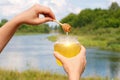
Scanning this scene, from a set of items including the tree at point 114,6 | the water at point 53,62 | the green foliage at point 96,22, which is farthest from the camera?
the tree at point 114,6

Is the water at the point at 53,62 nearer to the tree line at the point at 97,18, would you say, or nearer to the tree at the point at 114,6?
the tree line at the point at 97,18

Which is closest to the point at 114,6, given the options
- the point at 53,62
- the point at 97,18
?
the point at 97,18

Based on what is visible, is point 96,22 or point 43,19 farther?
point 96,22

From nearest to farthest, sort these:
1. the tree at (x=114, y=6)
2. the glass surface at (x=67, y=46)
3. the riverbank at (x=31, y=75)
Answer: the glass surface at (x=67, y=46)
the riverbank at (x=31, y=75)
the tree at (x=114, y=6)

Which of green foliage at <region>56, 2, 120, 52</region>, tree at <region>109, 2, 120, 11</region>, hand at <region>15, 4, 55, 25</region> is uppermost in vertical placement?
hand at <region>15, 4, 55, 25</region>

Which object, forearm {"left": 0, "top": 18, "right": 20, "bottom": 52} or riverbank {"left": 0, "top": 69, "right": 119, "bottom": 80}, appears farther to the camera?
riverbank {"left": 0, "top": 69, "right": 119, "bottom": 80}

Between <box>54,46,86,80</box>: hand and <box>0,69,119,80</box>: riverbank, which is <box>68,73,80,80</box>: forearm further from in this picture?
<box>0,69,119,80</box>: riverbank

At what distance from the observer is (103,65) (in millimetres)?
19328

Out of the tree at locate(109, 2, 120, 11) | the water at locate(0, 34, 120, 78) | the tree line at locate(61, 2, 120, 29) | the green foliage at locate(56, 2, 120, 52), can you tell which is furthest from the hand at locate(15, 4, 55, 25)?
the tree at locate(109, 2, 120, 11)

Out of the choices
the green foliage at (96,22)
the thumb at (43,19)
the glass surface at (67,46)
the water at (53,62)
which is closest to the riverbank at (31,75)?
the water at (53,62)

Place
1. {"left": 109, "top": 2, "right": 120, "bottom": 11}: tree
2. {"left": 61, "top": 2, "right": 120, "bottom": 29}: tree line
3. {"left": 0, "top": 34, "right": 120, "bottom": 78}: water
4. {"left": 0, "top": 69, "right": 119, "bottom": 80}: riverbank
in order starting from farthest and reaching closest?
{"left": 109, "top": 2, "right": 120, "bottom": 11}: tree < {"left": 61, "top": 2, "right": 120, "bottom": 29}: tree line < {"left": 0, "top": 34, "right": 120, "bottom": 78}: water < {"left": 0, "top": 69, "right": 119, "bottom": 80}: riverbank

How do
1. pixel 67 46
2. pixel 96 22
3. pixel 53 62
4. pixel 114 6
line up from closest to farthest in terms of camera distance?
pixel 67 46, pixel 53 62, pixel 96 22, pixel 114 6

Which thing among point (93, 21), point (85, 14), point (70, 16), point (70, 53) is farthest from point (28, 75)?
point (70, 16)

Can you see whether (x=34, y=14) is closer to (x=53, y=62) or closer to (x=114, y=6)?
(x=53, y=62)
